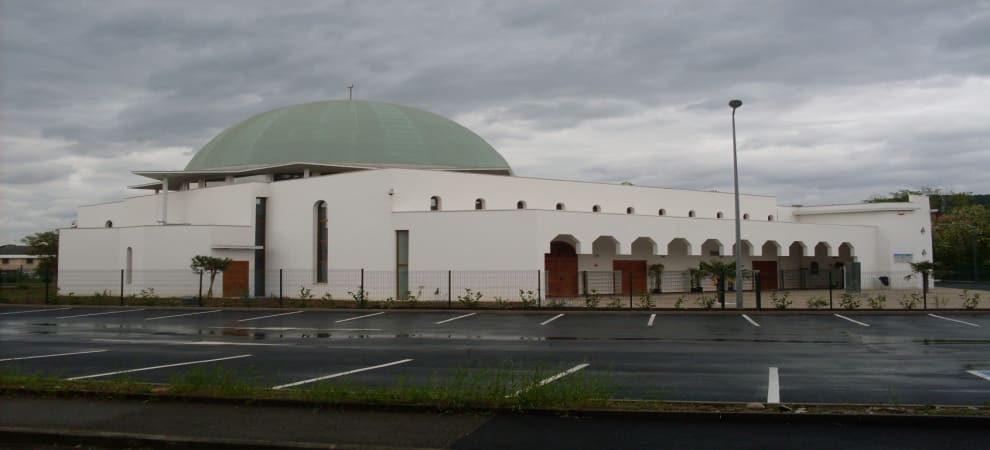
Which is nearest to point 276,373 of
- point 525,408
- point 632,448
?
point 525,408

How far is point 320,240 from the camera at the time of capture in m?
34.2

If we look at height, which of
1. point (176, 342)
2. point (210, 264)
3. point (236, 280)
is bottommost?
point (176, 342)

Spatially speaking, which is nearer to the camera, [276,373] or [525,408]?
[525,408]

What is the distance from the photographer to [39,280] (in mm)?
57438

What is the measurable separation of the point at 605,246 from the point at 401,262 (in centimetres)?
1036

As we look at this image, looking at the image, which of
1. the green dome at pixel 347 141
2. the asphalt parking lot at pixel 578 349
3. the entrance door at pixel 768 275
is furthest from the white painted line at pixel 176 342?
the entrance door at pixel 768 275

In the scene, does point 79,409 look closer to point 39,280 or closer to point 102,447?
point 102,447

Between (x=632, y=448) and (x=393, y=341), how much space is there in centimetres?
1014

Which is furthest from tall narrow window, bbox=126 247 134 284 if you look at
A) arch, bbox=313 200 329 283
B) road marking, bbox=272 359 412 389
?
road marking, bbox=272 359 412 389

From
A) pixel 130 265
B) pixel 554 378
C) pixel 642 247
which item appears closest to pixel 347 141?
pixel 130 265

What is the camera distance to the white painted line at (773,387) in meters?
8.70

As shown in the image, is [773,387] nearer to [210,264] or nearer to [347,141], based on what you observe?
[210,264]

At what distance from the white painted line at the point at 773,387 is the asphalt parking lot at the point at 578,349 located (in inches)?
0.9

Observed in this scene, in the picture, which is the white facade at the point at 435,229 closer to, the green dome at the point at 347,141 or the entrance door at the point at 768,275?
the entrance door at the point at 768,275
